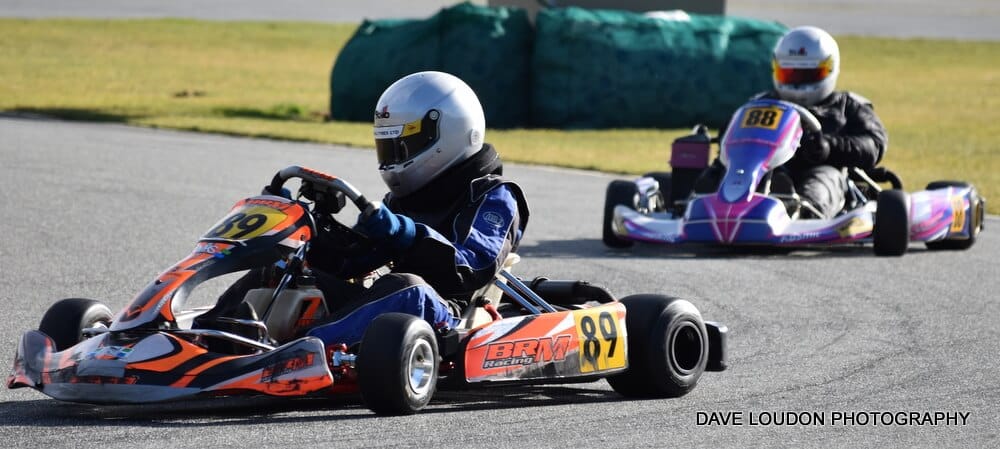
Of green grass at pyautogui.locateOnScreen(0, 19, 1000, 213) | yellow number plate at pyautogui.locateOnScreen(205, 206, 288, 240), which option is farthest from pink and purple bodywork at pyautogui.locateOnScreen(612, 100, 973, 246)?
yellow number plate at pyautogui.locateOnScreen(205, 206, 288, 240)

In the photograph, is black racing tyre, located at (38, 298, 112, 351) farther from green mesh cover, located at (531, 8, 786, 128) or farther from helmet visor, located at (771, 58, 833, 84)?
green mesh cover, located at (531, 8, 786, 128)

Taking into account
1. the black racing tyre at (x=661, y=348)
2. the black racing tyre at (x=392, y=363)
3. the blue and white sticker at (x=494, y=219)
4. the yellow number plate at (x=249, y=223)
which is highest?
the yellow number plate at (x=249, y=223)

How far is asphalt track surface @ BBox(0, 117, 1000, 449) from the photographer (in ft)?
15.3

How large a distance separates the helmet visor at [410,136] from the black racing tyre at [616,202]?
4.27 meters

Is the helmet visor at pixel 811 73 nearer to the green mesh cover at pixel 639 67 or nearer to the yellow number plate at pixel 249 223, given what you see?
the yellow number plate at pixel 249 223

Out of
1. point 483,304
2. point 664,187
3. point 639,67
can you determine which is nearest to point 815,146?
point 664,187

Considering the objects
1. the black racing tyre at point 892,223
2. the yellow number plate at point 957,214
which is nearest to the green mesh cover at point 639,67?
the yellow number plate at point 957,214

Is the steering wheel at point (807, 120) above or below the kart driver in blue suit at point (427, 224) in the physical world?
below

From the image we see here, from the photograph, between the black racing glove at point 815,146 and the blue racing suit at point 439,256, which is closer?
the blue racing suit at point 439,256

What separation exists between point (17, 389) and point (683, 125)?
14430 mm

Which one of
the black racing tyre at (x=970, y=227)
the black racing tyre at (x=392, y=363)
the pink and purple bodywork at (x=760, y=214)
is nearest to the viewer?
the black racing tyre at (x=392, y=363)

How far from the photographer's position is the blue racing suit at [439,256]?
5.02 meters

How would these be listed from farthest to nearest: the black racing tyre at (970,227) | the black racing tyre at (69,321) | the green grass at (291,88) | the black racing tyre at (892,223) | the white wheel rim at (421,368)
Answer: the green grass at (291,88)
the black racing tyre at (970,227)
the black racing tyre at (892,223)
the black racing tyre at (69,321)
the white wheel rim at (421,368)

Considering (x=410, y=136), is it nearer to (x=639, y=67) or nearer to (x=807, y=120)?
(x=807, y=120)
